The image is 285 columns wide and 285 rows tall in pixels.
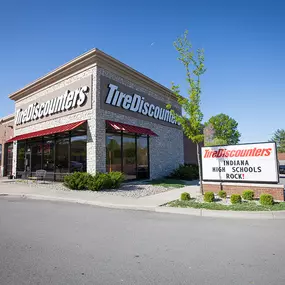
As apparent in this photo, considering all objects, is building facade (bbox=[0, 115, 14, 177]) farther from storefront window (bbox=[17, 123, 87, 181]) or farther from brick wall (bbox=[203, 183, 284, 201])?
brick wall (bbox=[203, 183, 284, 201])

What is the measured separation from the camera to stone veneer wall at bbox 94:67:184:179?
14.1 metres

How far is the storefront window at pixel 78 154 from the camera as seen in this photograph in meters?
14.8

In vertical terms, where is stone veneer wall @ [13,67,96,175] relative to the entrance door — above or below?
above

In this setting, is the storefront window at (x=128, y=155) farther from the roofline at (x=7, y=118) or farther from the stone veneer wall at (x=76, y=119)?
the roofline at (x=7, y=118)

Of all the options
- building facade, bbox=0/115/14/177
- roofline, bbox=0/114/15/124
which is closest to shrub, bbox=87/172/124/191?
roofline, bbox=0/114/15/124

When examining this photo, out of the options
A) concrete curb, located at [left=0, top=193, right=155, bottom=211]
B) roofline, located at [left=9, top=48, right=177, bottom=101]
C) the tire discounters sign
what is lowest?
concrete curb, located at [left=0, top=193, right=155, bottom=211]

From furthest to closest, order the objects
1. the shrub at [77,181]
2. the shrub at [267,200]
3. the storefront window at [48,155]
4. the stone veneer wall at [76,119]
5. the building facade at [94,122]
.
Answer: the storefront window at [48,155] → the building facade at [94,122] → the stone veneer wall at [76,119] → the shrub at [77,181] → the shrub at [267,200]

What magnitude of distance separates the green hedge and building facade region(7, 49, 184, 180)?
140 cm

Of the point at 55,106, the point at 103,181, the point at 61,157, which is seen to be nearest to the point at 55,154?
the point at 61,157

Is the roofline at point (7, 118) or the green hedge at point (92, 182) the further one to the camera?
the roofline at point (7, 118)

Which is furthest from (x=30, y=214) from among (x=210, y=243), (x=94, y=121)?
(x=94, y=121)

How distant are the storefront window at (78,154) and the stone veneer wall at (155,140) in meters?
1.47

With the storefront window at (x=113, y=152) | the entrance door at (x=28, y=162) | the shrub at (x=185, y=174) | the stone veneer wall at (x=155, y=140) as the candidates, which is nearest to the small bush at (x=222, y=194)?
the stone veneer wall at (x=155, y=140)

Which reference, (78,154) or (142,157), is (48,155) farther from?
(142,157)
